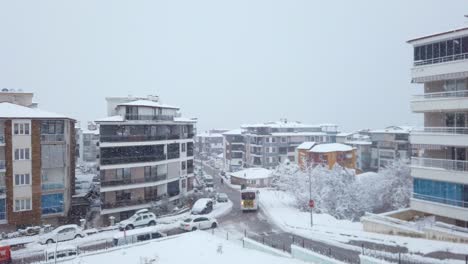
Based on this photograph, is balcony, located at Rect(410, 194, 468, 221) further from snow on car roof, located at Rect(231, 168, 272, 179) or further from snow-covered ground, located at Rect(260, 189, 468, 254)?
snow on car roof, located at Rect(231, 168, 272, 179)

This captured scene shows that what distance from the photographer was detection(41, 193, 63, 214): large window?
1772 inches

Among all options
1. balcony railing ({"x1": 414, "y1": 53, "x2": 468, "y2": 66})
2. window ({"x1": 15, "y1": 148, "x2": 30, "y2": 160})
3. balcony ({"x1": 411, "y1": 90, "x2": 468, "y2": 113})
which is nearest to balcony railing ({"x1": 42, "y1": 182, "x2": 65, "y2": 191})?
window ({"x1": 15, "y1": 148, "x2": 30, "y2": 160})

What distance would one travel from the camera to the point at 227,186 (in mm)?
81188

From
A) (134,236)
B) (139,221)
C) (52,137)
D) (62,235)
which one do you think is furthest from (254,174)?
(134,236)

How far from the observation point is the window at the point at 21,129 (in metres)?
43.4

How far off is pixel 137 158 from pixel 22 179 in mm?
12841

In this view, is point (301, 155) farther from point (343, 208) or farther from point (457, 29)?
point (457, 29)

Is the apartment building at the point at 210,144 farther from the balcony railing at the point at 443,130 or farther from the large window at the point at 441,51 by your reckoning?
the large window at the point at 441,51

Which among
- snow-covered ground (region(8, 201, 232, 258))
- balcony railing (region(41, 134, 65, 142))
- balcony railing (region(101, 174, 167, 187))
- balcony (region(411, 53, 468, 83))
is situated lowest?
snow-covered ground (region(8, 201, 232, 258))

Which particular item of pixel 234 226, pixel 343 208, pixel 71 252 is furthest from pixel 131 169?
pixel 343 208

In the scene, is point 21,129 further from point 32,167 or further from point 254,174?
point 254,174

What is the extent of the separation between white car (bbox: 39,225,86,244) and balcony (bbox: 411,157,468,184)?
102 ft

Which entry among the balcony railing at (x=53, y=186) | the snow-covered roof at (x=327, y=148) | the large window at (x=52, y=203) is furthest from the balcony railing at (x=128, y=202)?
the snow-covered roof at (x=327, y=148)

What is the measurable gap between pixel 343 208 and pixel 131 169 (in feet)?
84.5
